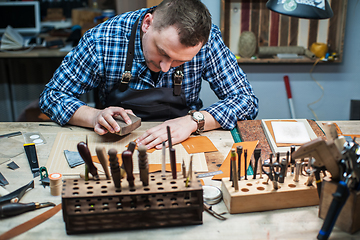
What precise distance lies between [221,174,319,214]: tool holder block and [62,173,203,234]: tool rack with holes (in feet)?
0.36

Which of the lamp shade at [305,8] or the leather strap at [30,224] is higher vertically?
the lamp shade at [305,8]

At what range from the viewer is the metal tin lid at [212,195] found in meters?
0.90

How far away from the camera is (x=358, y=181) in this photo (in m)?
0.76

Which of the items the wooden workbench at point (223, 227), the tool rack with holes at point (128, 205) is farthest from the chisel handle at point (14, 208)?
the tool rack with holes at point (128, 205)

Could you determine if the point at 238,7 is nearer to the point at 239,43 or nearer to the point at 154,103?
the point at 239,43

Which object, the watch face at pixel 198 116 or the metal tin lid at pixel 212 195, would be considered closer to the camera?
the metal tin lid at pixel 212 195

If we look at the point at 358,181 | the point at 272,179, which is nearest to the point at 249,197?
the point at 272,179

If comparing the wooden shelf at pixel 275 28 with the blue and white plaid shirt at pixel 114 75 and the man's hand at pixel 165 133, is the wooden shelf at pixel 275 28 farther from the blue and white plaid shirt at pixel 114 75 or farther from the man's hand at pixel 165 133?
the man's hand at pixel 165 133

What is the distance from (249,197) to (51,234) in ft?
1.67

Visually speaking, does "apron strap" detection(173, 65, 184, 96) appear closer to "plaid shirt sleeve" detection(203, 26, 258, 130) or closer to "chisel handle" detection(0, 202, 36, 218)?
"plaid shirt sleeve" detection(203, 26, 258, 130)

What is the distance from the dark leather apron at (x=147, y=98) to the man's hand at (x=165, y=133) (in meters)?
0.23

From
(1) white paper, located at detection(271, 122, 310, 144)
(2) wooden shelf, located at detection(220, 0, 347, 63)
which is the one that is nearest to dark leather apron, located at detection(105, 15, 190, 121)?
(1) white paper, located at detection(271, 122, 310, 144)

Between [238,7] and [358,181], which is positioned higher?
[238,7]

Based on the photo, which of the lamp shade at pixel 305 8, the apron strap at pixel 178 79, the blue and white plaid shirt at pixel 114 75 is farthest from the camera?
the apron strap at pixel 178 79
